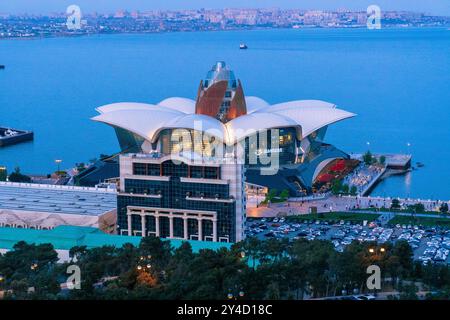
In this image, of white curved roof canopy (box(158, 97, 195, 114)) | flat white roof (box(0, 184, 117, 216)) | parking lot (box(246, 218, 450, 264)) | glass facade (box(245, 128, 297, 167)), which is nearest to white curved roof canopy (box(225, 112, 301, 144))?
glass facade (box(245, 128, 297, 167))

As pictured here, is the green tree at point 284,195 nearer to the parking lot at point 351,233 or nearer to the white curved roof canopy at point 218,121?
the parking lot at point 351,233

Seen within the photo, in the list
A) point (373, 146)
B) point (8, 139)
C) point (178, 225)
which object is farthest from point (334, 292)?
point (8, 139)

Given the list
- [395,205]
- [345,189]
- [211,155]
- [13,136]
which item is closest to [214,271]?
[395,205]

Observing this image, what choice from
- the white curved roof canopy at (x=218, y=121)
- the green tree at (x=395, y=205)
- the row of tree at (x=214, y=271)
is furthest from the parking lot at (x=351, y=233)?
the white curved roof canopy at (x=218, y=121)

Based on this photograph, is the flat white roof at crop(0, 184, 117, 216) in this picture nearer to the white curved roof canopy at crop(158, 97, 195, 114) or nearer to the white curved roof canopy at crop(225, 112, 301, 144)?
the white curved roof canopy at crop(225, 112, 301, 144)
